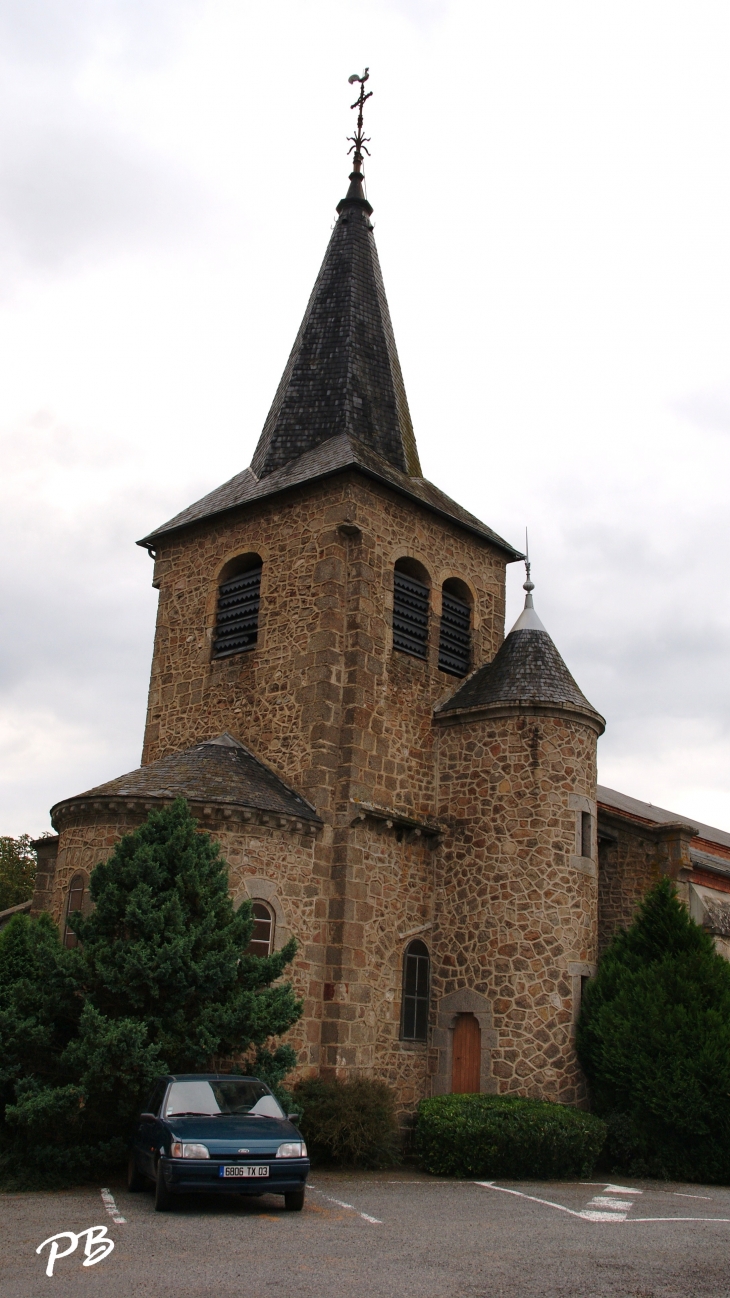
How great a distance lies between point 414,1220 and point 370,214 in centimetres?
2116

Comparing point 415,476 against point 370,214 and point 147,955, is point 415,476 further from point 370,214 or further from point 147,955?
point 147,955

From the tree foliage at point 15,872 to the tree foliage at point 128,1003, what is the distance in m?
23.0

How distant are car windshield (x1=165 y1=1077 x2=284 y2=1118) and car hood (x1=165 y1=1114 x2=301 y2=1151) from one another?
16 centimetres

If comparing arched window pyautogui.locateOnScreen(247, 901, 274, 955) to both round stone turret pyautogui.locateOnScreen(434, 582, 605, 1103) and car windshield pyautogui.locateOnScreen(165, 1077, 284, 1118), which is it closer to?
round stone turret pyautogui.locateOnScreen(434, 582, 605, 1103)

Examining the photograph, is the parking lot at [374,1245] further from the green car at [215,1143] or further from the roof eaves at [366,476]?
the roof eaves at [366,476]

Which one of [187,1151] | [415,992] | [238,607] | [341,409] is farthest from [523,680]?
[187,1151]

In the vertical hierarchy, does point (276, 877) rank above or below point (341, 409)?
below

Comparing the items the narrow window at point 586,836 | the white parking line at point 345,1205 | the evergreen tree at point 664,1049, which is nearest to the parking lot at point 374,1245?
the white parking line at point 345,1205

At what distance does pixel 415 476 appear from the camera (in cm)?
2167

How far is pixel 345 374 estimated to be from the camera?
21953 millimetres

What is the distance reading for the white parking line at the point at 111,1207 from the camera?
10047 mm

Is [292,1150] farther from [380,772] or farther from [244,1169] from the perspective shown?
[380,772]

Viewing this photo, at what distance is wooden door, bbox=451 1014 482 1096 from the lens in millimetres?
17219

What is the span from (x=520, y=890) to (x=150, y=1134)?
798cm
